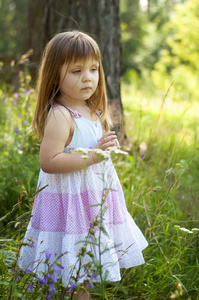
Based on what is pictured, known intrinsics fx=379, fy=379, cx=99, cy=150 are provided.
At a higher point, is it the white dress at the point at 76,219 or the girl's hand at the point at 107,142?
the girl's hand at the point at 107,142

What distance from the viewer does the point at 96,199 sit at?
5.88ft

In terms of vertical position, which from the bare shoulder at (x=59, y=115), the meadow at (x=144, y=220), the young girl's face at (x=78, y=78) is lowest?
the meadow at (x=144, y=220)

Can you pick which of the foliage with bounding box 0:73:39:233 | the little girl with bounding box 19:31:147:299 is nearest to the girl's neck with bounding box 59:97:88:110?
the little girl with bounding box 19:31:147:299

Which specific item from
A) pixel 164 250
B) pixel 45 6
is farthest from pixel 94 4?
pixel 164 250

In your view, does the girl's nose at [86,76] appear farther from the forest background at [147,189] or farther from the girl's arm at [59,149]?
the forest background at [147,189]

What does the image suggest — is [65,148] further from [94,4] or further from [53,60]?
[94,4]

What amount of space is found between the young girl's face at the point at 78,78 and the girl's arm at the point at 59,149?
0.48ft

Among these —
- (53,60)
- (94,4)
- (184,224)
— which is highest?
(94,4)

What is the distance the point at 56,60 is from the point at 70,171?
532 mm

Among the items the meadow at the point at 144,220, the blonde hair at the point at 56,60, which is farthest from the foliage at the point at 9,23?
the blonde hair at the point at 56,60

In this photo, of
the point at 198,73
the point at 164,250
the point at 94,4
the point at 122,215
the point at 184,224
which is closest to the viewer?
the point at 122,215

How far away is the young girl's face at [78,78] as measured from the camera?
1.78m

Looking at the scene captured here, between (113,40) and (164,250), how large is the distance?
2221 mm

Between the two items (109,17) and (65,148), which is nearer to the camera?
(65,148)
